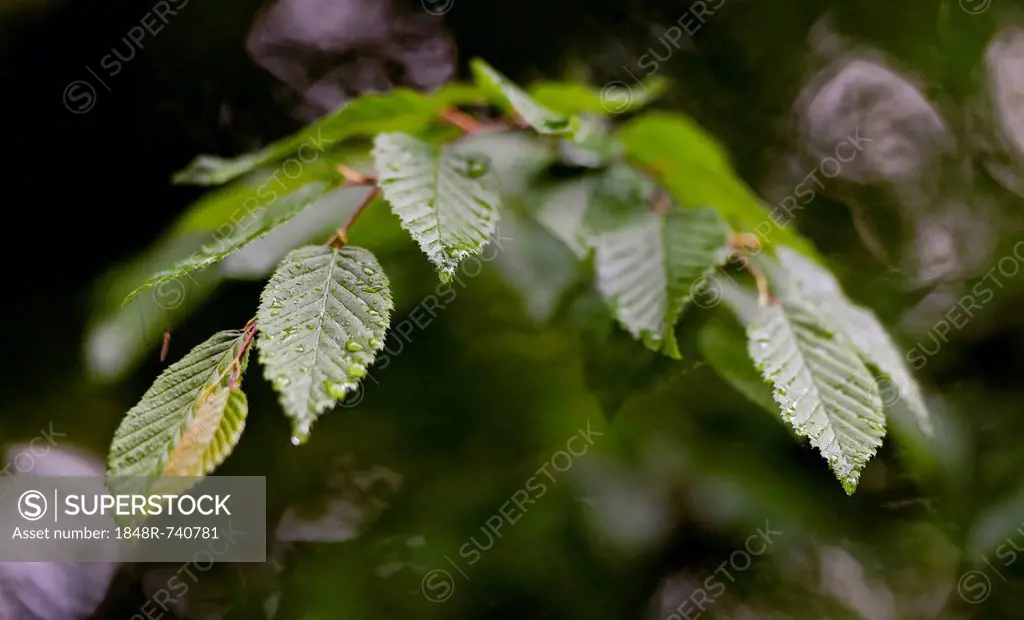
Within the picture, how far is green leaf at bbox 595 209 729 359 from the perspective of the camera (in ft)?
2.01

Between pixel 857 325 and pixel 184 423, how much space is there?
69 cm

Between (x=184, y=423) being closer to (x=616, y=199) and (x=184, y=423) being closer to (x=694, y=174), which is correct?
(x=616, y=199)

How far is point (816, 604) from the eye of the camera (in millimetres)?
1309

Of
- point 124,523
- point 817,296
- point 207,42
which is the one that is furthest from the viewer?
point 207,42

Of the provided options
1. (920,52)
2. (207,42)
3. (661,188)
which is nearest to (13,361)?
(207,42)

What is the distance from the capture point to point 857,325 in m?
0.76

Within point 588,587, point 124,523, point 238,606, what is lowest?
point 238,606

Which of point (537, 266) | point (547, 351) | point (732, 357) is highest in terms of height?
point (732, 357)

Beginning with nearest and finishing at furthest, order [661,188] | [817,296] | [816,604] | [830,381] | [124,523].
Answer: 1. [124,523]
2. [830,381]
3. [817,296]
4. [661,188]
5. [816,604]

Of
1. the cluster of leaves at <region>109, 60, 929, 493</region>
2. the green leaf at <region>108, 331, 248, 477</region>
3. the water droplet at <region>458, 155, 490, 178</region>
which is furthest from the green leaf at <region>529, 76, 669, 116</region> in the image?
the green leaf at <region>108, 331, 248, 477</region>

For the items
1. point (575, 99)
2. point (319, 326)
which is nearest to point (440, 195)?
point (319, 326)

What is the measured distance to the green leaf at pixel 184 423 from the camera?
436 millimetres

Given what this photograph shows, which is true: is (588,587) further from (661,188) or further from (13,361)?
(13,361)

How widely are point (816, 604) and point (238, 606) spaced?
1078 millimetres
